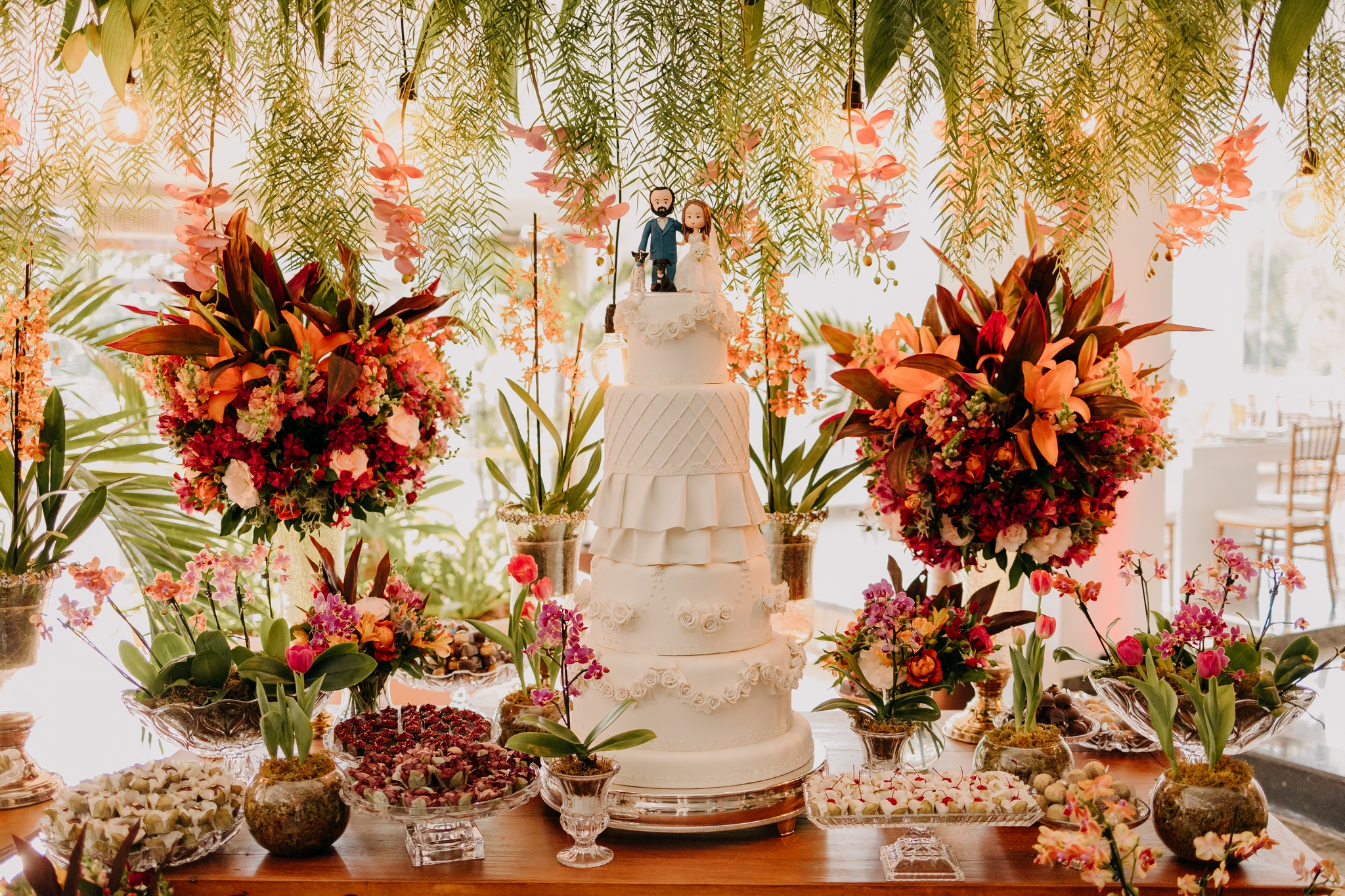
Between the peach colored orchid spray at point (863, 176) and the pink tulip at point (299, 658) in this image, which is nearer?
the peach colored orchid spray at point (863, 176)

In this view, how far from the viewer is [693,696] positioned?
1.43 m

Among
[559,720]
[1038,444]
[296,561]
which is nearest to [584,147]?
[1038,444]

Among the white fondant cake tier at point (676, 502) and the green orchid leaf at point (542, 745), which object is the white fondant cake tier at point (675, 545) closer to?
the white fondant cake tier at point (676, 502)

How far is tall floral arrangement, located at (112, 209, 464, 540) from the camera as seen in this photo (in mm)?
1395

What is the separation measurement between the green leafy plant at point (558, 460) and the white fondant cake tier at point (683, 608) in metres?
0.37

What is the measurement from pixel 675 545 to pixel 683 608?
3.4 inches

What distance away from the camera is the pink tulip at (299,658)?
1337 millimetres

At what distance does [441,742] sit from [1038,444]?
868 mm

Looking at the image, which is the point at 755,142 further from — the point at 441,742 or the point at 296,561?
the point at 296,561

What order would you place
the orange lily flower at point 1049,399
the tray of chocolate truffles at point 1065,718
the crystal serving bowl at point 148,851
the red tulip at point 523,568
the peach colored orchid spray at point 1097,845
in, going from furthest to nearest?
the tray of chocolate truffles at point 1065,718, the red tulip at point 523,568, the orange lily flower at point 1049,399, the crystal serving bowl at point 148,851, the peach colored orchid spray at point 1097,845

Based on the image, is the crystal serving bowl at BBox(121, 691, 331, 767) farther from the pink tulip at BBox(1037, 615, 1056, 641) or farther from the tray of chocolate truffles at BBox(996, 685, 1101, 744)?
the tray of chocolate truffles at BBox(996, 685, 1101, 744)

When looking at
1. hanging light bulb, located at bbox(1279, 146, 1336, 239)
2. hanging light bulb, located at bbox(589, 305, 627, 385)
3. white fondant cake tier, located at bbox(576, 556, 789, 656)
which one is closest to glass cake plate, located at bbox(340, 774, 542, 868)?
white fondant cake tier, located at bbox(576, 556, 789, 656)

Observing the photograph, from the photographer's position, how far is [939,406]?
1395 mm

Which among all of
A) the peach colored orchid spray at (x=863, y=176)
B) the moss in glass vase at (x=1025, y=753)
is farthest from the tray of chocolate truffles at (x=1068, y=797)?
the peach colored orchid spray at (x=863, y=176)
